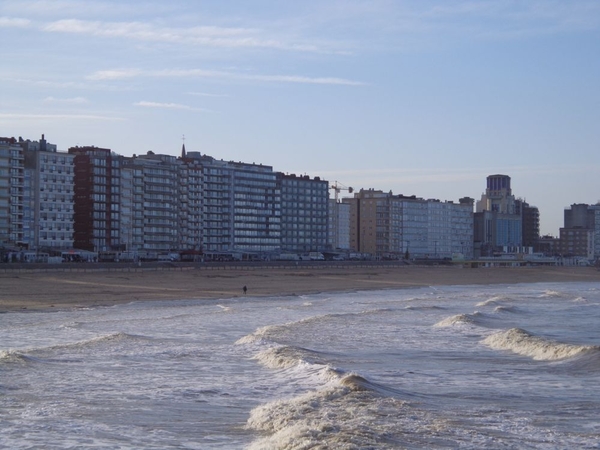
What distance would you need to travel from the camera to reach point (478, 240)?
178m

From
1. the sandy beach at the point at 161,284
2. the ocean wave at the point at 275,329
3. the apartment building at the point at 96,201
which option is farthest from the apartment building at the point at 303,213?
the ocean wave at the point at 275,329

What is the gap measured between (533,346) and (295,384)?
9.08m

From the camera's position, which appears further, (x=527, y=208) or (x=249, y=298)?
(x=527, y=208)

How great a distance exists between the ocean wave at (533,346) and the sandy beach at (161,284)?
20241 mm

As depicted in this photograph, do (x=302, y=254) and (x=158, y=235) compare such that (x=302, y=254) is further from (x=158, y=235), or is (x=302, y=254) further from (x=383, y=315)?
(x=383, y=315)

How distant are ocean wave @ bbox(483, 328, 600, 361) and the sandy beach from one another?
66.4 ft

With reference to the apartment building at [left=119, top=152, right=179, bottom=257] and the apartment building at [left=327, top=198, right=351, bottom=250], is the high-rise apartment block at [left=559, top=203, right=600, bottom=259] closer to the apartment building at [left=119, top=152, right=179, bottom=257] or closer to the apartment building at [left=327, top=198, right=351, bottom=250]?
the apartment building at [left=327, top=198, right=351, bottom=250]

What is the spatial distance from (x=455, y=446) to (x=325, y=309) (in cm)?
2816

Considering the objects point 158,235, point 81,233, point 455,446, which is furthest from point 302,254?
point 455,446

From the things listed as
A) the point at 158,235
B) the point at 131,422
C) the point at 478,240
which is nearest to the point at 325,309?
the point at 131,422

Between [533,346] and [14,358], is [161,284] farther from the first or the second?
[14,358]

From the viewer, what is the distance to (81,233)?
3878 inches

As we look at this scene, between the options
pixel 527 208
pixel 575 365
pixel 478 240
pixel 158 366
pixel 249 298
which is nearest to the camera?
pixel 158 366

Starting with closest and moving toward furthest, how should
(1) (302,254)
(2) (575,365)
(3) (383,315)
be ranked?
(2) (575,365) → (3) (383,315) → (1) (302,254)
